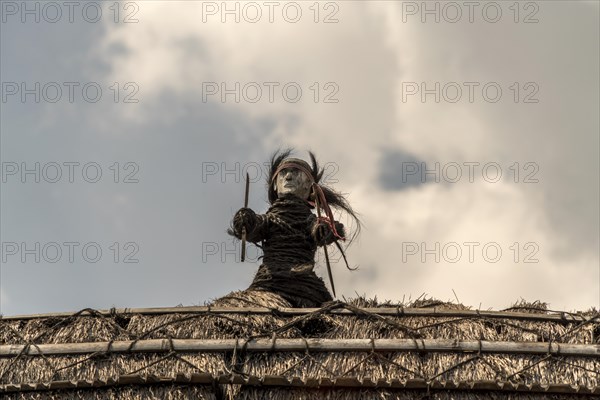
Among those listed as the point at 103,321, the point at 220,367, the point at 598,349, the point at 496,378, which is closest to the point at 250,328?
the point at 220,367

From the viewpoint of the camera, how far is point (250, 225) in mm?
13914

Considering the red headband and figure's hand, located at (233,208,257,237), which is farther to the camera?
the red headband

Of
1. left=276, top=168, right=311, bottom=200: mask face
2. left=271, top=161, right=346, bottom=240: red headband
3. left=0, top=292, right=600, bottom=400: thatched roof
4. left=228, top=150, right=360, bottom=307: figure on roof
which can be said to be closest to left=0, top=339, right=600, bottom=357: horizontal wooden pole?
left=0, top=292, right=600, bottom=400: thatched roof

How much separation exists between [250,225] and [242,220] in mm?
149

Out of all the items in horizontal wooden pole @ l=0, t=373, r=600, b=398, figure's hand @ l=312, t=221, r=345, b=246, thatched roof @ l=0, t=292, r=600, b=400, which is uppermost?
figure's hand @ l=312, t=221, r=345, b=246

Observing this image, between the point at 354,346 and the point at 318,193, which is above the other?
the point at 318,193

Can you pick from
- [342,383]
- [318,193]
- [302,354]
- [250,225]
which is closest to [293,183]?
[318,193]

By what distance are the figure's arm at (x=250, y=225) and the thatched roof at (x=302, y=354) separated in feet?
7.05

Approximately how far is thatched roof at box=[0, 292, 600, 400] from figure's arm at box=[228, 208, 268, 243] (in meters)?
2.15

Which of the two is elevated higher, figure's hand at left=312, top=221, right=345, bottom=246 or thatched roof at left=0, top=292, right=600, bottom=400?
figure's hand at left=312, top=221, right=345, bottom=246

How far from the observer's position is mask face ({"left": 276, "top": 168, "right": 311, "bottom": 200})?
1464cm

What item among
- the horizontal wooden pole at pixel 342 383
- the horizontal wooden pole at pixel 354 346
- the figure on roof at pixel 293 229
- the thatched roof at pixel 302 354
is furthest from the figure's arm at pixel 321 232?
the horizontal wooden pole at pixel 342 383

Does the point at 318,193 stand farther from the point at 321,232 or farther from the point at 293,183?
the point at 321,232

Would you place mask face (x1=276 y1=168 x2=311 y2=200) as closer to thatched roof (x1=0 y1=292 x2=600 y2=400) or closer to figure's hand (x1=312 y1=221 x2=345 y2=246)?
figure's hand (x1=312 y1=221 x2=345 y2=246)
